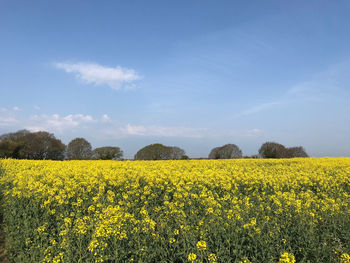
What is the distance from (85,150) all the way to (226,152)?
26698mm

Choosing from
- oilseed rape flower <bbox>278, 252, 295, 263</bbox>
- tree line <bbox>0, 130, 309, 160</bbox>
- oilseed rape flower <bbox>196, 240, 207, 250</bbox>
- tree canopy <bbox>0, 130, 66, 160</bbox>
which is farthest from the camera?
tree canopy <bbox>0, 130, 66, 160</bbox>

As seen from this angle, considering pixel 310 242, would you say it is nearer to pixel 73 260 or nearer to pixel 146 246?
pixel 146 246

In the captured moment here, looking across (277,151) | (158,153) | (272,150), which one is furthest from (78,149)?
(277,151)

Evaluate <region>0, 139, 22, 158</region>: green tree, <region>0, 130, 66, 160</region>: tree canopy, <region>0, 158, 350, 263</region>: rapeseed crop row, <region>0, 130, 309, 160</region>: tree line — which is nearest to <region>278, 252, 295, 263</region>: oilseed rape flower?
<region>0, 158, 350, 263</region>: rapeseed crop row

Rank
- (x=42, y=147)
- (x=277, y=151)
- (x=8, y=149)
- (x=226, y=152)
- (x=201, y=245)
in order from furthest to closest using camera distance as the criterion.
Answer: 1. (x=42, y=147)
2. (x=277, y=151)
3. (x=226, y=152)
4. (x=8, y=149)
5. (x=201, y=245)

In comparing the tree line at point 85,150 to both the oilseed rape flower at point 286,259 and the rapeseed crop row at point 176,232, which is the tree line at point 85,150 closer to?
the rapeseed crop row at point 176,232

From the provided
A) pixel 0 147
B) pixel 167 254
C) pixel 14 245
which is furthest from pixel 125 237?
pixel 0 147

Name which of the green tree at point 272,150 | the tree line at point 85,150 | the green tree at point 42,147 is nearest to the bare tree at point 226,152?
the tree line at point 85,150

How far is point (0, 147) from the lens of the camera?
118 feet

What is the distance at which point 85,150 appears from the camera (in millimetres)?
43375

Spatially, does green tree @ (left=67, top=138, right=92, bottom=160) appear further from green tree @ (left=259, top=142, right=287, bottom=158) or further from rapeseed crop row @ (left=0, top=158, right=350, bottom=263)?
rapeseed crop row @ (left=0, top=158, right=350, bottom=263)

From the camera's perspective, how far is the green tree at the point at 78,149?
43.1 metres

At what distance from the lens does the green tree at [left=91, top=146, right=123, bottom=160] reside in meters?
38.1

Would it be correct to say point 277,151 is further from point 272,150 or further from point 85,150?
point 85,150
